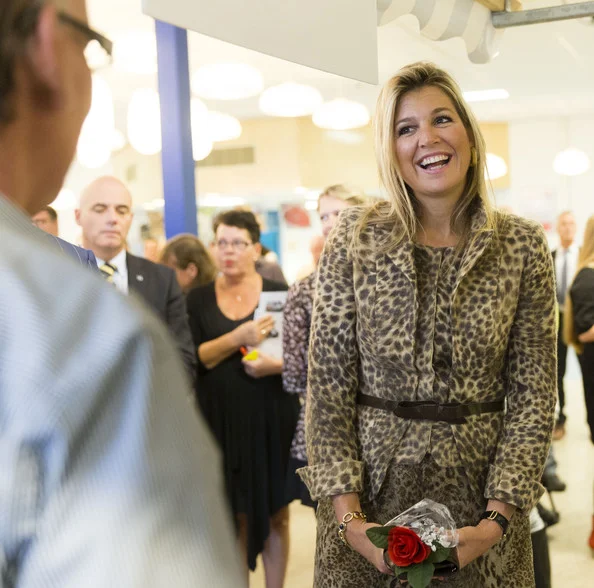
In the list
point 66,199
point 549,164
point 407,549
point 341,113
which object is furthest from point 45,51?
point 549,164

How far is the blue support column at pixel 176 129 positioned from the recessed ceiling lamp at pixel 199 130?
1423 mm

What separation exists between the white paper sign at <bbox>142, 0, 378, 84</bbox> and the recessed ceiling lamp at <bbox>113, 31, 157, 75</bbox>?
559 cm

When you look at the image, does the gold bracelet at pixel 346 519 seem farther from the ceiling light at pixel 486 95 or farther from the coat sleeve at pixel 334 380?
the ceiling light at pixel 486 95

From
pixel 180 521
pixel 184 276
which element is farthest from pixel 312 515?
pixel 180 521

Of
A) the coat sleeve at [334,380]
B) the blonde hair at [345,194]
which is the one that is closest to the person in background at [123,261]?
the blonde hair at [345,194]

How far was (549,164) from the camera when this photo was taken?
44.2ft

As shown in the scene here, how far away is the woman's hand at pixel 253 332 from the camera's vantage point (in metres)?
3.42

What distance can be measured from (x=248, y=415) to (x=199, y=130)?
13.6 feet

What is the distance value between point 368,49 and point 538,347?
0.75 m

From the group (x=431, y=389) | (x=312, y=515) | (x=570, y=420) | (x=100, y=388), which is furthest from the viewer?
(x=570, y=420)

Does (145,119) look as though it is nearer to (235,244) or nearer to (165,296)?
(235,244)

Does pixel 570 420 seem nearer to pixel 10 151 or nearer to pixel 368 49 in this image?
pixel 368 49

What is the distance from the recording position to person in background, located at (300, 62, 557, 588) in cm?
169

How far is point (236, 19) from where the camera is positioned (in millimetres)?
1372
